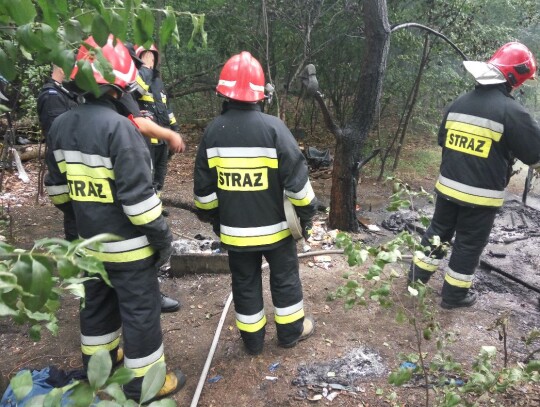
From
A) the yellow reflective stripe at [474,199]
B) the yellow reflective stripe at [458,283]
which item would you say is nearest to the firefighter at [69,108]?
the yellow reflective stripe at [474,199]

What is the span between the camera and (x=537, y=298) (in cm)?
399

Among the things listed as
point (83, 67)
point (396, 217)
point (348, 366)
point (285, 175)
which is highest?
point (83, 67)

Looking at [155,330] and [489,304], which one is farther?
[489,304]

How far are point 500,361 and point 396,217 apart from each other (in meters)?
3.30

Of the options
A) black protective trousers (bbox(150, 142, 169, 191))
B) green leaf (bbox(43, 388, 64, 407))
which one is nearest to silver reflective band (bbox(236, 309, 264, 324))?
green leaf (bbox(43, 388, 64, 407))

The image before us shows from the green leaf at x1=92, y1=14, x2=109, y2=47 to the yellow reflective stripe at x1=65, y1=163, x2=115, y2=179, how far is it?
53.8 inches

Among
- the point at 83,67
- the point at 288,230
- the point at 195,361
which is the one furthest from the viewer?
the point at 195,361

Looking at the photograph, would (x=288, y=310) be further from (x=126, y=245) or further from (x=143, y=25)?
(x=143, y=25)

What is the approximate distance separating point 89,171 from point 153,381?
172cm

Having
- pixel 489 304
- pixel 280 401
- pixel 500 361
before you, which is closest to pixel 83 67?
pixel 280 401

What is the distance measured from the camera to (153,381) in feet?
2.89

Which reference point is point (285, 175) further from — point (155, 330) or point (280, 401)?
point (280, 401)

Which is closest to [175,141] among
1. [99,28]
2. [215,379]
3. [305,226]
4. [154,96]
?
[305,226]

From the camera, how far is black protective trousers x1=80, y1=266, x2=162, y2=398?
2496 millimetres
